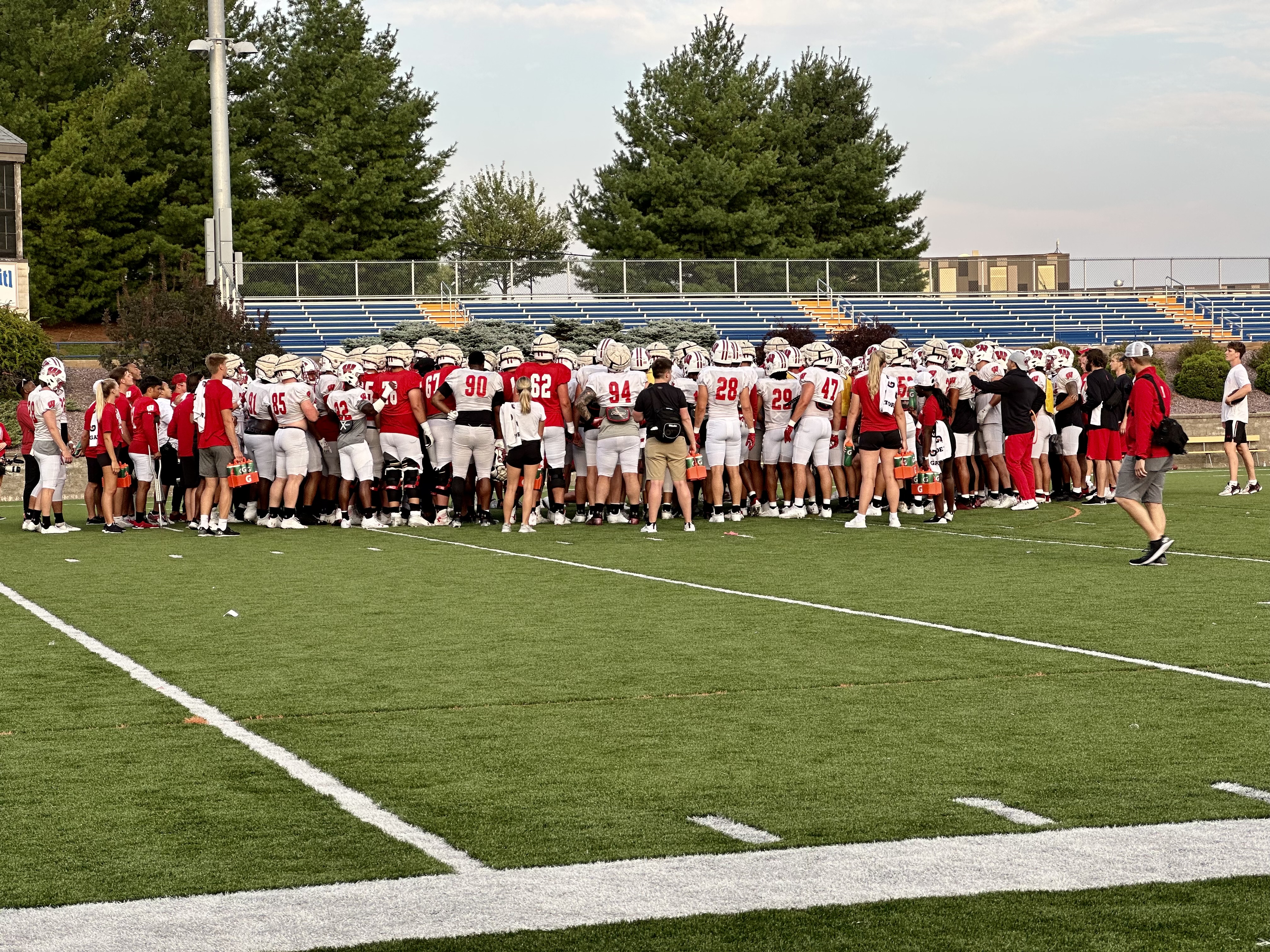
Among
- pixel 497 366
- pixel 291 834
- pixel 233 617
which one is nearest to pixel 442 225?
pixel 497 366

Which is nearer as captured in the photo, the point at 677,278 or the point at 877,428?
the point at 877,428

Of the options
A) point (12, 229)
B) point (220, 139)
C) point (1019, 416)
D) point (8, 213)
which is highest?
point (220, 139)

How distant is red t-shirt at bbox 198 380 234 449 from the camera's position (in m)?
16.7

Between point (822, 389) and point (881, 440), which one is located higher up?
point (822, 389)

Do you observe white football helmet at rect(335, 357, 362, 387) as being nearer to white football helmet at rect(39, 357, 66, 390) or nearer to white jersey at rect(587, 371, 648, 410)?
white jersey at rect(587, 371, 648, 410)

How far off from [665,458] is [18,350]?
22199 millimetres

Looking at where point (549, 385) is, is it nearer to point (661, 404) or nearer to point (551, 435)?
point (551, 435)

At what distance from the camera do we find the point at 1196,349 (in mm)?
39875

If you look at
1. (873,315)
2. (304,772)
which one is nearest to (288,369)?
(304,772)

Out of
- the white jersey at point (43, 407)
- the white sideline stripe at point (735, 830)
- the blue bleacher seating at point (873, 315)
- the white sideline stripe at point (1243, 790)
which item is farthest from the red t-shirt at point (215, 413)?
the blue bleacher seating at point (873, 315)

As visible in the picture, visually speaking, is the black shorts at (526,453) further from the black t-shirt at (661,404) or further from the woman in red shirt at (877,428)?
the woman in red shirt at (877,428)

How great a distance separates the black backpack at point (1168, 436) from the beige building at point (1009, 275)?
1441 inches

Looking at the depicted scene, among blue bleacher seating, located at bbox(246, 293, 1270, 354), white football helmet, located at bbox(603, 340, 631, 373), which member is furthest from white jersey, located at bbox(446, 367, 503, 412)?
blue bleacher seating, located at bbox(246, 293, 1270, 354)

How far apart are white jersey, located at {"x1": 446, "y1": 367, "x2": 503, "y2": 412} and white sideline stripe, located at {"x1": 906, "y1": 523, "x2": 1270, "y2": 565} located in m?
4.64
